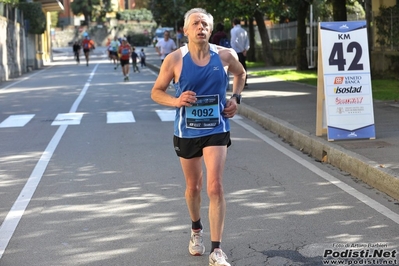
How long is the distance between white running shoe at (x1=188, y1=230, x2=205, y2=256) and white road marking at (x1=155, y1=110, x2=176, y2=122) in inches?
417

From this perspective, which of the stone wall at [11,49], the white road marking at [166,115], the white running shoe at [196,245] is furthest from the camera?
the stone wall at [11,49]

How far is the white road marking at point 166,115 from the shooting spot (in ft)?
56.2

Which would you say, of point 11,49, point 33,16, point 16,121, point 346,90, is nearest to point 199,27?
point 346,90

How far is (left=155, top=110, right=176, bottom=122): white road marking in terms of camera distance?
17123 millimetres

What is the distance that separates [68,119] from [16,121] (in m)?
1.10

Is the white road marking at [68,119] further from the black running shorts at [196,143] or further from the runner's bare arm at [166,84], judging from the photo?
the black running shorts at [196,143]

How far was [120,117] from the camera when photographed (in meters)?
17.8

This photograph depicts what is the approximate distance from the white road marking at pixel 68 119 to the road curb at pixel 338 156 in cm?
404

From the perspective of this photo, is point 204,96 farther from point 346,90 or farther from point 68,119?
point 68,119

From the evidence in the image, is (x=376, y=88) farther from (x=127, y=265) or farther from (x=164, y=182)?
(x=127, y=265)

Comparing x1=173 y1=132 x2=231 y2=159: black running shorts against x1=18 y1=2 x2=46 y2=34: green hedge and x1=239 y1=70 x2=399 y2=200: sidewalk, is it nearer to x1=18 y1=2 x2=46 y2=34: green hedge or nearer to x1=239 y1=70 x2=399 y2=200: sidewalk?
x1=239 y1=70 x2=399 y2=200: sidewalk

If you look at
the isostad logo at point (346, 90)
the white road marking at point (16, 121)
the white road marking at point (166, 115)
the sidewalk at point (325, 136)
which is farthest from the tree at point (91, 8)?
the isostad logo at point (346, 90)

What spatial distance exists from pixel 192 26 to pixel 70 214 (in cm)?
278

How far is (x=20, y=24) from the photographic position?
48250 millimetres
